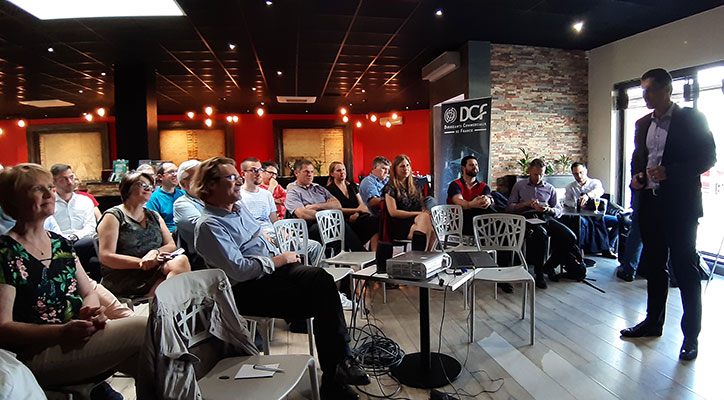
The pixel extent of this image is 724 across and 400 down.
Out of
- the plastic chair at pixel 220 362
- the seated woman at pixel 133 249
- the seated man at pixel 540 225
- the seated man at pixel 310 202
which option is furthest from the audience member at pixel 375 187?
the plastic chair at pixel 220 362

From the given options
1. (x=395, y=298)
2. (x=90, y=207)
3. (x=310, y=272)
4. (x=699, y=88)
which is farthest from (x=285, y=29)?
(x=699, y=88)

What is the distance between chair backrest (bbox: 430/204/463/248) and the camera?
4297mm

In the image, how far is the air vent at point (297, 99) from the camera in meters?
11.3

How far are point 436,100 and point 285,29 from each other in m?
3.41

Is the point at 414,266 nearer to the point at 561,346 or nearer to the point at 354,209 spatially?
the point at 561,346

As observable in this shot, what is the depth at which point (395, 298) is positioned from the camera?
4.24 metres

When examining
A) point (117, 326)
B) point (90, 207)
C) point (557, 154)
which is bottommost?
point (117, 326)

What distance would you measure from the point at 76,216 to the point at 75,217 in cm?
1

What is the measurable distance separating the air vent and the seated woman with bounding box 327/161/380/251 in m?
6.65

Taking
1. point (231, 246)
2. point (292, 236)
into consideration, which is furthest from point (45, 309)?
point (292, 236)

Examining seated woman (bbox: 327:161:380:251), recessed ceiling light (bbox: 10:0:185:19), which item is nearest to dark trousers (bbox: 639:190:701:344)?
seated woman (bbox: 327:161:380:251)

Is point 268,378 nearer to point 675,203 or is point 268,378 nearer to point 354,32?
point 675,203

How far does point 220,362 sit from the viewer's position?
1809mm

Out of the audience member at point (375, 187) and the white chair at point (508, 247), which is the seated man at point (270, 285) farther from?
the audience member at point (375, 187)
